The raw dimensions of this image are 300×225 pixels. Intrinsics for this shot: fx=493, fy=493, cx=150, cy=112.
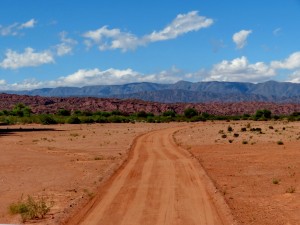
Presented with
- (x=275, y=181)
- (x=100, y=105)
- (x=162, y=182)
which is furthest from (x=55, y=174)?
(x=100, y=105)

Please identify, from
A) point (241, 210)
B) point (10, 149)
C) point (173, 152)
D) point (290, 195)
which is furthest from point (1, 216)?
point (10, 149)

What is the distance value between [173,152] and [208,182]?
14.4 meters

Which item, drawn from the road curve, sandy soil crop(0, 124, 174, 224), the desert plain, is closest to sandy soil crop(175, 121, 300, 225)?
the desert plain

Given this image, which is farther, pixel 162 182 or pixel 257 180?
pixel 257 180

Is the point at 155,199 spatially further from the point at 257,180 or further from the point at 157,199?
the point at 257,180

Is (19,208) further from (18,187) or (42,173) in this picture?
(42,173)

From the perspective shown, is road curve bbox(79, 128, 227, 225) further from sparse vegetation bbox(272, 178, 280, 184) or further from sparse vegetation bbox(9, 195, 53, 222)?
sparse vegetation bbox(272, 178, 280, 184)

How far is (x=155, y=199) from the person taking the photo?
58.0 feet

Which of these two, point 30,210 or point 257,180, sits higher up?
point 30,210

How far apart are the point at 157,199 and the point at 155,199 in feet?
0.24

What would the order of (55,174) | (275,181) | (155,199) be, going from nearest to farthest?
(155,199), (275,181), (55,174)

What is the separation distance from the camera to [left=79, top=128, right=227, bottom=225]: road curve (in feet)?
48.2

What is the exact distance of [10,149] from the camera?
138 feet

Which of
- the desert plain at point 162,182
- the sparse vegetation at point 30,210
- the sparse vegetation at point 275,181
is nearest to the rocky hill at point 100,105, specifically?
the desert plain at point 162,182
